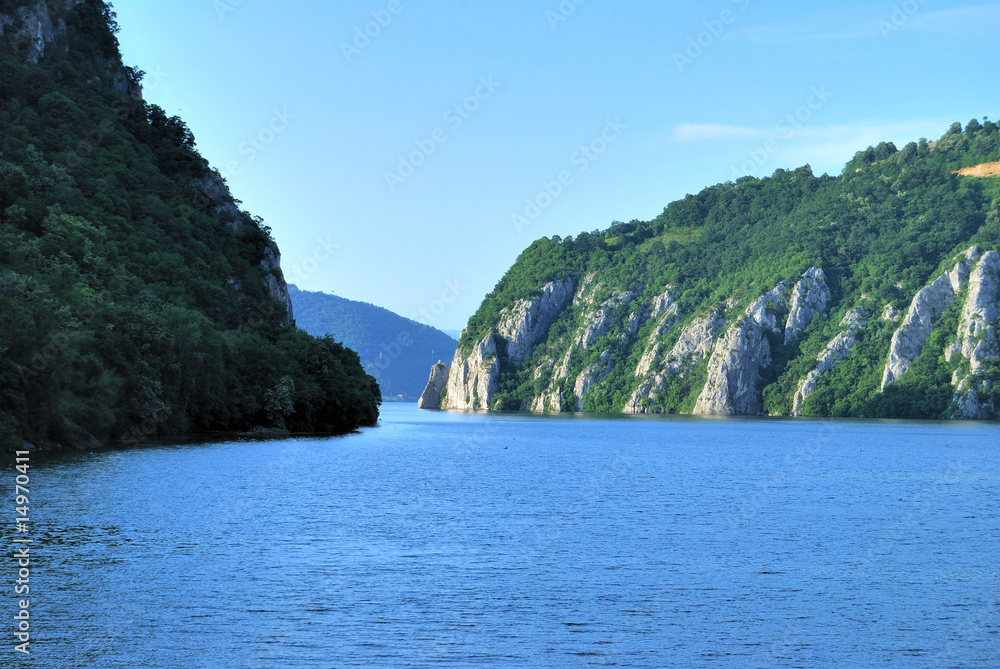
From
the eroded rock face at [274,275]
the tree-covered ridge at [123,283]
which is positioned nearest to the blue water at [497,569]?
the tree-covered ridge at [123,283]

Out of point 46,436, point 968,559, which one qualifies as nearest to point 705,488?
point 968,559

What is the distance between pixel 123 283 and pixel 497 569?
7681 centimetres

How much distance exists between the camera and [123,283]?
336 ft

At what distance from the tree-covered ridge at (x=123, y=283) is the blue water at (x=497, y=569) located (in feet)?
33.8

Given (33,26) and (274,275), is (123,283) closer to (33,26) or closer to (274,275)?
(274,275)

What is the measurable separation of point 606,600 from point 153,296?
81403 mm

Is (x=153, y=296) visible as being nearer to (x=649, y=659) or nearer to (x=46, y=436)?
(x=46, y=436)

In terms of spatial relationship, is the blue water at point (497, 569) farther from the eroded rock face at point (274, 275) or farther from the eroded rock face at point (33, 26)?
the eroded rock face at point (33, 26)

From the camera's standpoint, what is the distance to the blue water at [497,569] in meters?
26.7

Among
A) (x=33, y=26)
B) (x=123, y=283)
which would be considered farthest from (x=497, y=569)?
(x=33, y=26)

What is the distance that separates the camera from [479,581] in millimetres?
34906

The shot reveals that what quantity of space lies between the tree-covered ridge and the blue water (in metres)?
10.3

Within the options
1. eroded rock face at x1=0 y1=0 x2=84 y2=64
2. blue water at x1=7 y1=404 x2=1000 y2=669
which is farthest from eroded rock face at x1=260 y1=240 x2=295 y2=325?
blue water at x1=7 y1=404 x2=1000 y2=669

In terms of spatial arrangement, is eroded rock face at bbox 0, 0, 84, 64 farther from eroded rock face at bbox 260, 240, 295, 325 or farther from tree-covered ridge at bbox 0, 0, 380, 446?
eroded rock face at bbox 260, 240, 295, 325
